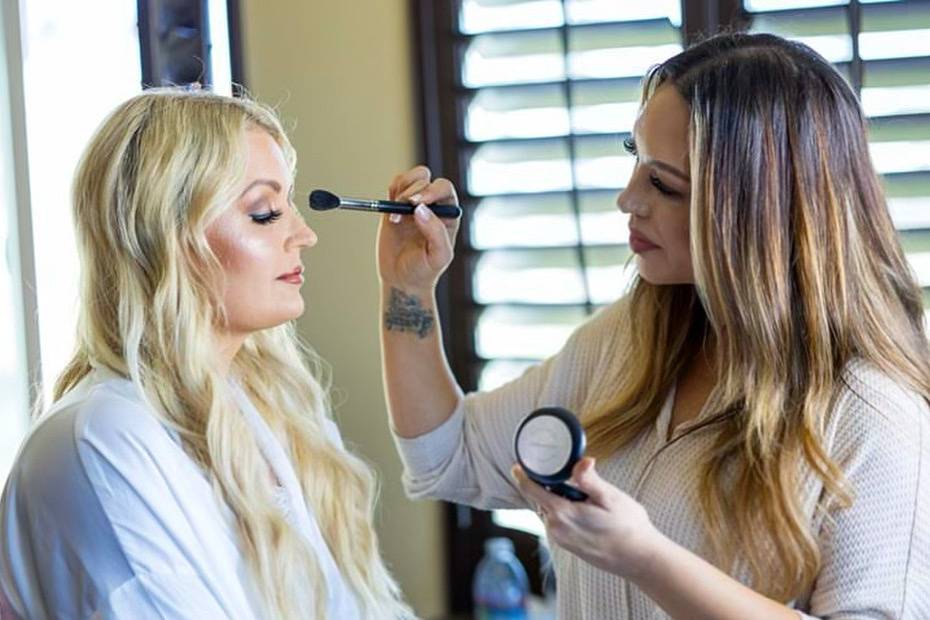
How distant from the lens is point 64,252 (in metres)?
2.19

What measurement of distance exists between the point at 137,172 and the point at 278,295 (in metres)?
0.21

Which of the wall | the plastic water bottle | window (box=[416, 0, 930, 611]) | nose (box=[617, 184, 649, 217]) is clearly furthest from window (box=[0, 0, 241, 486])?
nose (box=[617, 184, 649, 217])

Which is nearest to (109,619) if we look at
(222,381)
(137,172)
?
(222,381)

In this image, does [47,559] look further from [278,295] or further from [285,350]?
[285,350]

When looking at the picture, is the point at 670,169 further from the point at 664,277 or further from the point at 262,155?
the point at 262,155

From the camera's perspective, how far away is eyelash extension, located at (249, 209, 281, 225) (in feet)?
4.95

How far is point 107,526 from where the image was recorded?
1.32 m

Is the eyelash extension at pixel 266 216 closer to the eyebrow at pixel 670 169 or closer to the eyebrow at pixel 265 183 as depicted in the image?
the eyebrow at pixel 265 183

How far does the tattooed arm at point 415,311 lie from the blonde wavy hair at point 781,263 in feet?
1.40

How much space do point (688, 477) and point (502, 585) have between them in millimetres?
1103

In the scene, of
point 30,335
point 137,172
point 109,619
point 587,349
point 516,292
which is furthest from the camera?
point 516,292

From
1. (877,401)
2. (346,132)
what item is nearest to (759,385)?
(877,401)

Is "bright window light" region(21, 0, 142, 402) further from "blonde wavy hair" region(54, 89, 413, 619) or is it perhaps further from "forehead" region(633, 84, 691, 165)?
"forehead" region(633, 84, 691, 165)

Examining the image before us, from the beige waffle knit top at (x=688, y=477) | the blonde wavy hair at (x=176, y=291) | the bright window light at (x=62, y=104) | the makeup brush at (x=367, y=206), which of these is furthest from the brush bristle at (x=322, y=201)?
the bright window light at (x=62, y=104)
